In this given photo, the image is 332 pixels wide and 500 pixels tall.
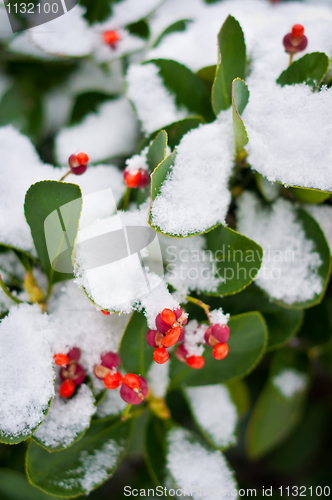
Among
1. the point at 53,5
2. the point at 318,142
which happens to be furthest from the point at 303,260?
the point at 53,5

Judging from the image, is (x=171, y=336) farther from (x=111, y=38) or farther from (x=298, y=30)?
(x=111, y=38)

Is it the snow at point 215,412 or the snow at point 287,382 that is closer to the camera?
the snow at point 215,412

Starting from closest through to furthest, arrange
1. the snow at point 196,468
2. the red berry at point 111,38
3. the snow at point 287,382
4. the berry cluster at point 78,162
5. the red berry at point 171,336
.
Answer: the red berry at point 171,336 < the berry cluster at point 78,162 < the snow at point 196,468 < the red berry at point 111,38 < the snow at point 287,382

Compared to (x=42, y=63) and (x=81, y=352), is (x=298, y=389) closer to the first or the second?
(x=81, y=352)

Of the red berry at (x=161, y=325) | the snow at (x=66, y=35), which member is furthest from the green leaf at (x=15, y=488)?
the snow at (x=66, y=35)

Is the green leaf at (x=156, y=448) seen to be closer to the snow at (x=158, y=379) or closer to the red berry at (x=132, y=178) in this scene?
the snow at (x=158, y=379)

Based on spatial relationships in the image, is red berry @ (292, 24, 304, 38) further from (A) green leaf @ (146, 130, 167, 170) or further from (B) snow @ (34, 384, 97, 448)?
(B) snow @ (34, 384, 97, 448)

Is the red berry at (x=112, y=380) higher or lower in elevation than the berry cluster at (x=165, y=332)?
lower
